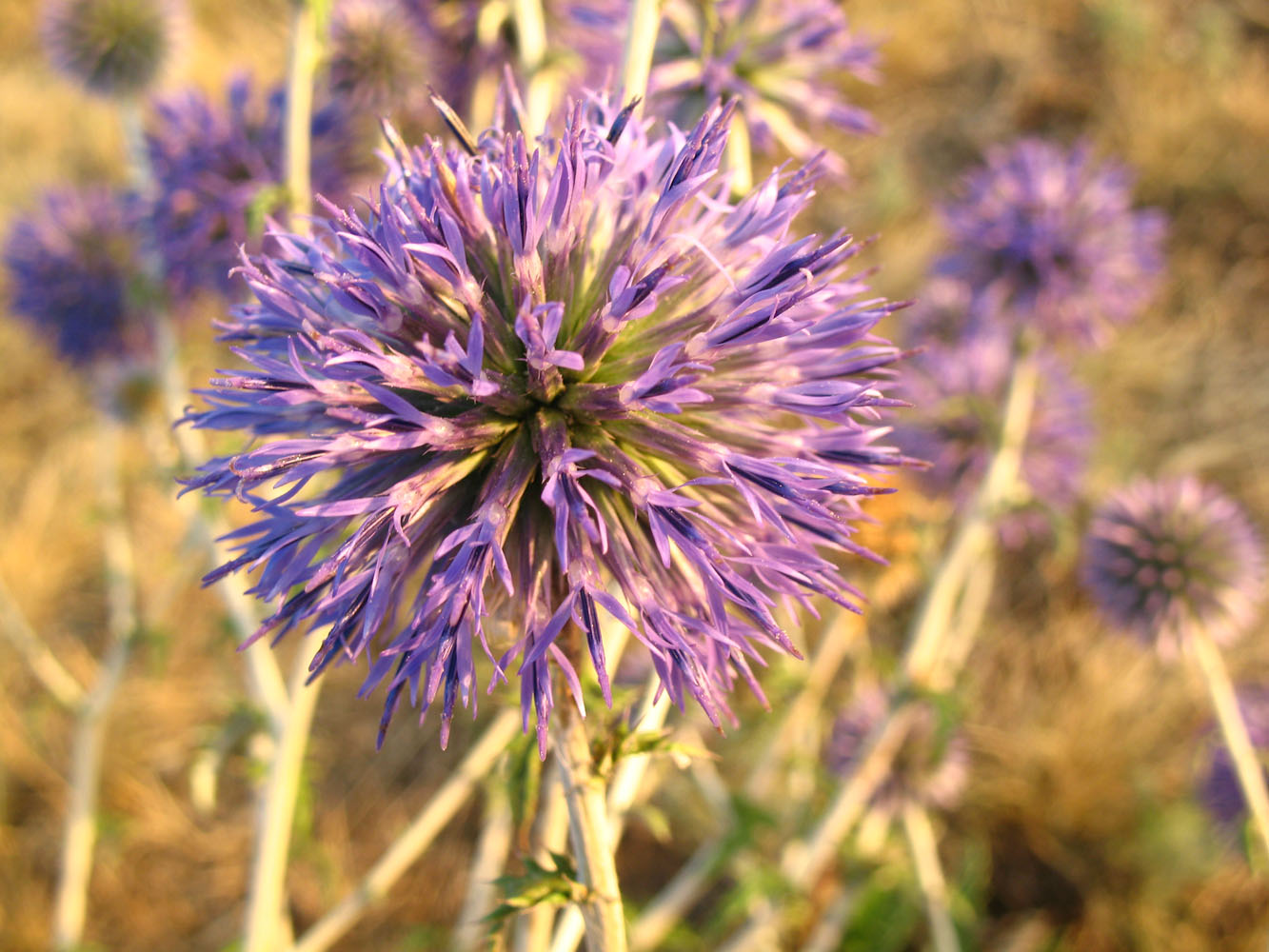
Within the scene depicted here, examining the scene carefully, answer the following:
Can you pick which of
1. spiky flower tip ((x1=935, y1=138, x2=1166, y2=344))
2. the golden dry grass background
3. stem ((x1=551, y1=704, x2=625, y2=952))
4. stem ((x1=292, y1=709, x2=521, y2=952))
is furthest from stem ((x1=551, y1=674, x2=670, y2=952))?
spiky flower tip ((x1=935, y1=138, x2=1166, y2=344))

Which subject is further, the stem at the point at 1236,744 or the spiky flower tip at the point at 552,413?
the stem at the point at 1236,744

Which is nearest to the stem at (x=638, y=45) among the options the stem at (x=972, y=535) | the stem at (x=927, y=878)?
the stem at (x=972, y=535)

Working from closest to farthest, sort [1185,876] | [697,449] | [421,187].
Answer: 1. [697,449]
2. [421,187]
3. [1185,876]

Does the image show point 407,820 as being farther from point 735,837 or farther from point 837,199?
point 837,199

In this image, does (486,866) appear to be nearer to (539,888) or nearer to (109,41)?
(539,888)

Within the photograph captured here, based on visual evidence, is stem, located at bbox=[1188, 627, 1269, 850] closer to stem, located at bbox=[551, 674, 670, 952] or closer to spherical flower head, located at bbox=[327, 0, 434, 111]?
stem, located at bbox=[551, 674, 670, 952]

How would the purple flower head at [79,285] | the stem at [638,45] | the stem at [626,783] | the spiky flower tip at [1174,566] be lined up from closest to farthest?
the stem at [626,783] < the stem at [638,45] < the spiky flower tip at [1174,566] < the purple flower head at [79,285]

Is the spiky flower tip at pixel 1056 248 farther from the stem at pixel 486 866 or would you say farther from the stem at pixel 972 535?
the stem at pixel 486 866

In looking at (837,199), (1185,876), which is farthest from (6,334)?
(1185,876)
